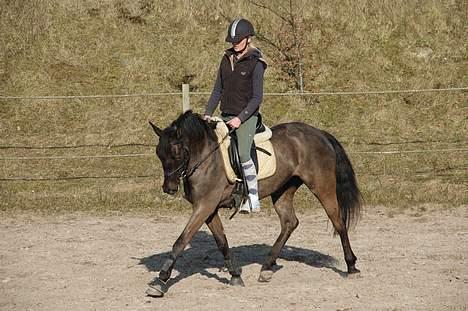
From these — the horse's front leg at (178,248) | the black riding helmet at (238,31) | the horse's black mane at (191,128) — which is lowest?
the horse's front leg at (178,248)

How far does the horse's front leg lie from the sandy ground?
0.10 meters

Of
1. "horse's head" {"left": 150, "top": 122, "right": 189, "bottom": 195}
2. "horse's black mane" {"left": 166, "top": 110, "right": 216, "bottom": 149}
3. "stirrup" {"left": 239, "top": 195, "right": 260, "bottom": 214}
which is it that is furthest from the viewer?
"stirrup" {"left": 239, "top": 195, "right": 260, "bottom": 214}

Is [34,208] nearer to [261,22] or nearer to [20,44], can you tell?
[20,44]

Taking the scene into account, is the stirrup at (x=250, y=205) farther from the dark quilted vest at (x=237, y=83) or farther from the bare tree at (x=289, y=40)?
the bare tree at (x=289, y=40)

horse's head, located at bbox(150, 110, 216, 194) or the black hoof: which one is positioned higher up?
horse's head, located at bbox(150, 110, 216, 194)

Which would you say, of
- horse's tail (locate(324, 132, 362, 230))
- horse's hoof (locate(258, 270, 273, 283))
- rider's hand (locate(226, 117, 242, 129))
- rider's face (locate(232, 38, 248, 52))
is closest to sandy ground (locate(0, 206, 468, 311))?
horse's hoof (locate(258, 270, 273, 283))

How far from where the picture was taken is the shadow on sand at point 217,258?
781cm

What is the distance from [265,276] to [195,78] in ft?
33.3

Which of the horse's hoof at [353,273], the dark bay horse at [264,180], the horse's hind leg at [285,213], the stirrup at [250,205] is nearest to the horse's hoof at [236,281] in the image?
the dark bay horse at [264,180]

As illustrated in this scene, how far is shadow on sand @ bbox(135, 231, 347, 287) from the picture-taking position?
7809mm

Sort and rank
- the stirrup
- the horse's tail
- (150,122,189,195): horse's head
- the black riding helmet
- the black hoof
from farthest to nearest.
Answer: the horse's tail → the black hoof → the stirrup → the black riding helmet → (150,122,189,195): horse's head

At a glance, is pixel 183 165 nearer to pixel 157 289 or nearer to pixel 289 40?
pixel 157 289

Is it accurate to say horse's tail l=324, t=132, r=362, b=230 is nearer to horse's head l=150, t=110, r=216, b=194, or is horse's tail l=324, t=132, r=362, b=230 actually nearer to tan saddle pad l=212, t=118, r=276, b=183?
tan saddle pad l=212, t=118, r=276, b=183

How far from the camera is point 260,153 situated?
285 inches
